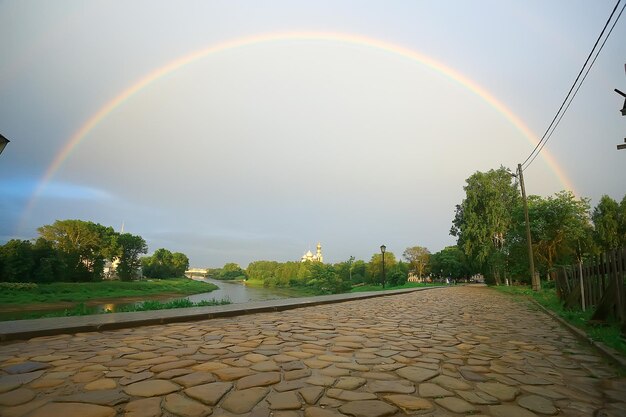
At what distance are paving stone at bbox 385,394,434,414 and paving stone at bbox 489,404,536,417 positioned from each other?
0.40 metres

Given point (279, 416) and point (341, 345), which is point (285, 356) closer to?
point (341, 345)

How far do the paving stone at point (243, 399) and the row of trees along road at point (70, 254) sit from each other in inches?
→ 2014

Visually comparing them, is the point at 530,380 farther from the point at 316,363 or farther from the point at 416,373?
the point at 316,363

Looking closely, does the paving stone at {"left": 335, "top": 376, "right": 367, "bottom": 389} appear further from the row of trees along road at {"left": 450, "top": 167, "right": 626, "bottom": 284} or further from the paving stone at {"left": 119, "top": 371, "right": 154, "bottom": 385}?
the row of trees along road at {"left": 450, "top": 167, "right": 626, "bottom": 284}

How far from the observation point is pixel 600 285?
6.54 m

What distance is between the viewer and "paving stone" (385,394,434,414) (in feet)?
7.10

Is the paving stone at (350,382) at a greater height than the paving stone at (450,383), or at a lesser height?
greater

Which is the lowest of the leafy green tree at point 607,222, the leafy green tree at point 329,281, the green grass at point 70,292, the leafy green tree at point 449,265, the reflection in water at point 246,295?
the reflection in water at point 246,295

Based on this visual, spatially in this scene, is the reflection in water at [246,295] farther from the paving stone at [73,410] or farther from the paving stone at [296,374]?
the paving stone at [73,410]

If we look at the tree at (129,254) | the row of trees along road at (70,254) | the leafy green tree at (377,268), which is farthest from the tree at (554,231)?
the tree at (129,254)

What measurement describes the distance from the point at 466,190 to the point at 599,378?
31.9 meters

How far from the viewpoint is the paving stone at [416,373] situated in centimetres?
282

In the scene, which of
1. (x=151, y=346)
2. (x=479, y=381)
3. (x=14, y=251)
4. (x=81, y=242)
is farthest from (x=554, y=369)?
(x=81, y=242)

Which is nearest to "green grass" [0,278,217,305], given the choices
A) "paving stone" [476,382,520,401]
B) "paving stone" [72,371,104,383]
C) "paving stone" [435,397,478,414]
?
"paving stone" [72,371,104,383]
